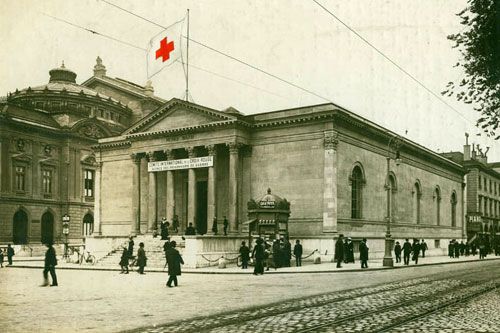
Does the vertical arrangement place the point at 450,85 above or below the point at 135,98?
below

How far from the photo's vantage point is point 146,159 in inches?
1794

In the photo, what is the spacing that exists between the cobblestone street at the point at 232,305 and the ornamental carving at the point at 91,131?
43.7 metres

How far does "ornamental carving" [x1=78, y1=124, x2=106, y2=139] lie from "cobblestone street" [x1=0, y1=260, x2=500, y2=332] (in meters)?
43.7

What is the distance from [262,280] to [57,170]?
148ft

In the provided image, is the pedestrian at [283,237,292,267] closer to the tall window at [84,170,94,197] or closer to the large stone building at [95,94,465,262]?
the large stone building at [95,94,465,262]

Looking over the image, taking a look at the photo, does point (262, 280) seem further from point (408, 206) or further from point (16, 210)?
point (16, 210)

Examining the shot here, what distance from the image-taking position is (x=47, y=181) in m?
61.2

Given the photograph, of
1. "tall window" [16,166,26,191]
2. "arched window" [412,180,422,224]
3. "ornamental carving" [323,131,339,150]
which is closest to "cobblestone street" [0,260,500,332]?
"ornamental carving" [323,131,339,150]

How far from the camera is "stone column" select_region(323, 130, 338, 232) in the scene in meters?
36.0

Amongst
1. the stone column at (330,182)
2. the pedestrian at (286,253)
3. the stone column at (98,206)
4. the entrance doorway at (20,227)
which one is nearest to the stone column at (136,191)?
the stone column at (98,206)

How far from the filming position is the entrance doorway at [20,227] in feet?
187

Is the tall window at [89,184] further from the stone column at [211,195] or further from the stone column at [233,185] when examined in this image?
the stone column at [233,185]

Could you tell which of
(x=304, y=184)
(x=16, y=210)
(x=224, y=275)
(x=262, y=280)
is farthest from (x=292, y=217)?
(x=16, y=210)

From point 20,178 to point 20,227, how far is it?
4.95 meters
